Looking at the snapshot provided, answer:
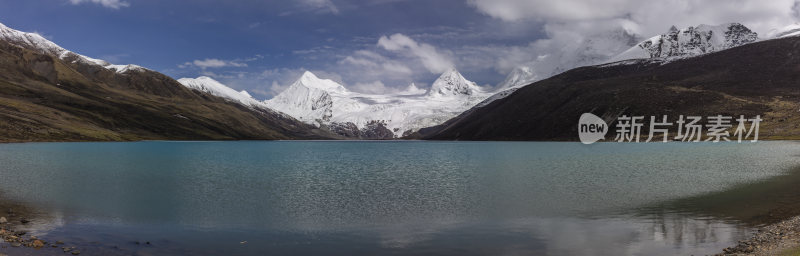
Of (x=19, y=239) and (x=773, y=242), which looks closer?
(x=773, y=242)

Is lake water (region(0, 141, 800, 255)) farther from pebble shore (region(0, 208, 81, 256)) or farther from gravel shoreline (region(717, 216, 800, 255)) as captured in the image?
gravel shoreline (region(717, 216, 800, 255))

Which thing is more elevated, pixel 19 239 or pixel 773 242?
pixel 773 242

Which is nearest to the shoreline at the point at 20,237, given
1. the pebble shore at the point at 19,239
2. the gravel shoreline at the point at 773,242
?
the pebble shore at the point at 19,239

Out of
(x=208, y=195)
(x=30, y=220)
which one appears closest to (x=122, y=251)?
(x=30, y=220)

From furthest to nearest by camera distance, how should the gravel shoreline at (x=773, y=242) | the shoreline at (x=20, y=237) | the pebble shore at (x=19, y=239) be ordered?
the pebble shore at (x=19, y=239) → the shoreline at (x=20, y=237) → the gravel shoreline at (x=773, y=242)

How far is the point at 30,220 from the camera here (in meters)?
41.8

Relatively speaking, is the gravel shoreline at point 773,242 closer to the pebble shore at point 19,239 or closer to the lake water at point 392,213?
the lake water at point 392,213

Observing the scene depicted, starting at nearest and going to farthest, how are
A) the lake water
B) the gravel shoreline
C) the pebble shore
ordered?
the gravel shoreline < the pebble shore < the lake water

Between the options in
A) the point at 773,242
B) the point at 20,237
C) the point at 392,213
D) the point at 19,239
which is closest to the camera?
the point at 773,242

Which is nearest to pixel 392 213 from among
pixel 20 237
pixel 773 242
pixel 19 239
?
pixel 19 239

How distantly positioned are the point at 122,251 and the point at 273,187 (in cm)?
3476

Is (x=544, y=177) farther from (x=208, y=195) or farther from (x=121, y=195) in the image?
(x=121, y=195)

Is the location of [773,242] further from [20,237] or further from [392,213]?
[20,237]

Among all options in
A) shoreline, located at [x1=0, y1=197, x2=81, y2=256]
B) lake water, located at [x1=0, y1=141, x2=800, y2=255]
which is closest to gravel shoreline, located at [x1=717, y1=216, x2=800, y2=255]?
lake water, located at [x1=0, y1=141, x2=800, y2=255]
